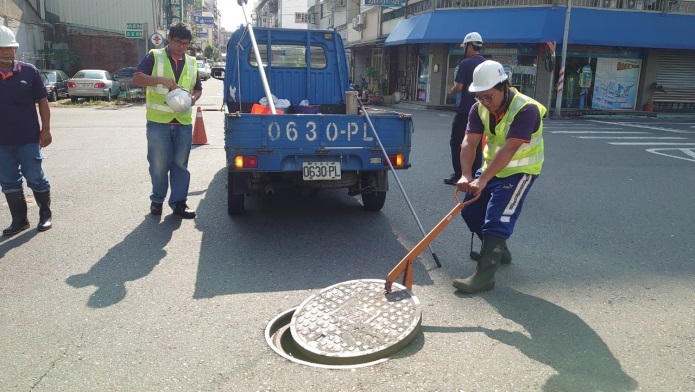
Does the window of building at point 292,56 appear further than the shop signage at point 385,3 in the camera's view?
No

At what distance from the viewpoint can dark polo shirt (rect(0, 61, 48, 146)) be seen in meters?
4.98

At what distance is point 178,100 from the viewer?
17.9 feet

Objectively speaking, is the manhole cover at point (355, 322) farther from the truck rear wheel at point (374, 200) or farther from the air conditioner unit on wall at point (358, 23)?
the air conditioner unit on wall at point (358, 23)

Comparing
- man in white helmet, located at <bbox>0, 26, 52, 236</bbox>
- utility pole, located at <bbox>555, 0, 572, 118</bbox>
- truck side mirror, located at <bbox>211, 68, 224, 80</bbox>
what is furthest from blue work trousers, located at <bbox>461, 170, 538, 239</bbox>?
utility pole, located at <bbox>555, 0, 572, 118</bbox>

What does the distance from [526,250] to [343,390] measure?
2.87m

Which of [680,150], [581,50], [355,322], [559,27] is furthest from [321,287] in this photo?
[581,50]

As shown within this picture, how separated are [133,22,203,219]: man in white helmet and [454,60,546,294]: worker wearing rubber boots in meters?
3.02

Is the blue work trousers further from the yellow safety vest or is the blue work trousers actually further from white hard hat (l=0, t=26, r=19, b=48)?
white hard hat (l=0, t=26, r=19, b=48)

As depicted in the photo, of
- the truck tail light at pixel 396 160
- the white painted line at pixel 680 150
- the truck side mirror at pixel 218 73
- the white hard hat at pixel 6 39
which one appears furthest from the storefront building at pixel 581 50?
the white hard hat at pixel 6 39

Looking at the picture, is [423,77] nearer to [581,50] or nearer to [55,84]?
[581,50]

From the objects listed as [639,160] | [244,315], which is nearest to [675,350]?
[244,315]

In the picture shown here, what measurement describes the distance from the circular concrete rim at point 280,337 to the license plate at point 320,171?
1752mm

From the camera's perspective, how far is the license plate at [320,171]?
17.0 feet

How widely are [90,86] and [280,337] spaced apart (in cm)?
2165
